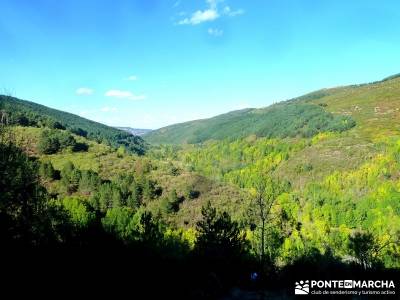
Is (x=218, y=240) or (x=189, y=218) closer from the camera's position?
(x=218, y=240)

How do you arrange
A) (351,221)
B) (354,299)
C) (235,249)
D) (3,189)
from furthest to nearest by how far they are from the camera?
(351,221), (235,249), (3,189), (354,299)

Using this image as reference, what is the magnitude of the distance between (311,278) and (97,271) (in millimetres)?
13230

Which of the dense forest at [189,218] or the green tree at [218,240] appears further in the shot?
the green tree at [218,240]

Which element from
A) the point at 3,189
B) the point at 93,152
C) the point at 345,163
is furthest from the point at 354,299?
the point at 345,163

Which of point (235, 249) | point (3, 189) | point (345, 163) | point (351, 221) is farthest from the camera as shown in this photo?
point (345, 163)

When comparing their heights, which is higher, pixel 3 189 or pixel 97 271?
pixel 3 189

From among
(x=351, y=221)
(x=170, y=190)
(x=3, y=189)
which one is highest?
(x=3, y=189)

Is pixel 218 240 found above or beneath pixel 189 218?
above

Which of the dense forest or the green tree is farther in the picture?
the green tree

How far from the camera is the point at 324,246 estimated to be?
294 ft

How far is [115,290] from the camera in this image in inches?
830

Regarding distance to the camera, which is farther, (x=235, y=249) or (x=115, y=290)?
(x=235, y=249)

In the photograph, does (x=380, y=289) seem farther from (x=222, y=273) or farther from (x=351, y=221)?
(x=351, y=221)

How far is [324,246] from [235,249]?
6184 cm
